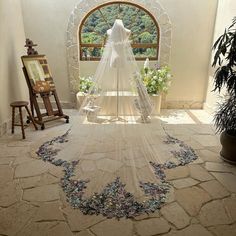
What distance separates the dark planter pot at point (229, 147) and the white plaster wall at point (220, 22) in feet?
5.40

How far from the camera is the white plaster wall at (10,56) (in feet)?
11.5

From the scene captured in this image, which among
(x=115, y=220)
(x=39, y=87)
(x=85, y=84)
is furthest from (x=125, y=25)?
(x=115, y=220)

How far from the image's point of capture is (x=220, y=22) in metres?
4.06

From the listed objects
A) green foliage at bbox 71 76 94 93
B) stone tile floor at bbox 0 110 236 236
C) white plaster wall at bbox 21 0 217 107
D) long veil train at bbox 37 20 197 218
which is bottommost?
stone tile floor at bbox 0 110 236 236

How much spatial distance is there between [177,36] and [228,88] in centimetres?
227

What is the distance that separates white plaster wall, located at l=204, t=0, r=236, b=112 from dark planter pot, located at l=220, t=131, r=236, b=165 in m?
1.65

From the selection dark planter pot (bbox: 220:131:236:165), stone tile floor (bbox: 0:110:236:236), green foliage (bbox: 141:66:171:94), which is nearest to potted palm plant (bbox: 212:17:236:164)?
dark planter pot (bbox: 220:131:236:165)

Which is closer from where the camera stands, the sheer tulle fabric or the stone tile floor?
the stone tile floor

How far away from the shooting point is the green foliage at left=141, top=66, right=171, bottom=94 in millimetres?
4277

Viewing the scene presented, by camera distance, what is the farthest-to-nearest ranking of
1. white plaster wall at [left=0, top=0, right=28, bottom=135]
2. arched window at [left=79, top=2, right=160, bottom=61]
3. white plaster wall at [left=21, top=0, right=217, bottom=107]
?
arched window at [left=79, top=2, right=160, bottom=61], white plaster wall at [left=21, top=0, right=217, bottom=107], white plaster wall at [left=0, top=0, right=28, bottom=135]

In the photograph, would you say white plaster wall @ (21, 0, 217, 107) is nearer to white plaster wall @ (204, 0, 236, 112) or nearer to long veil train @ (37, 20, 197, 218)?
white plaster wall @ (204, 0, 236, 112)

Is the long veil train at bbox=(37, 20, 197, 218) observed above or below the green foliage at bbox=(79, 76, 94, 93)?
below

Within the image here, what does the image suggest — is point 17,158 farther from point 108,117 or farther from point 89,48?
point 89,48

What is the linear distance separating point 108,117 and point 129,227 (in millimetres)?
2614
